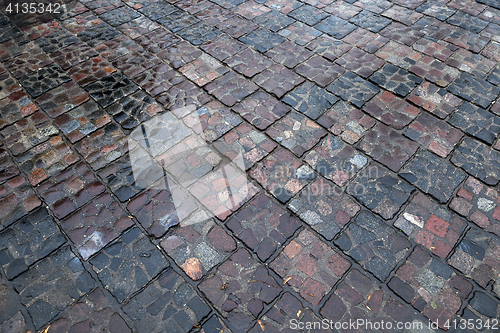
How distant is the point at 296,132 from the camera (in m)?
4.01

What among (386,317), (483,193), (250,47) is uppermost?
(250,47)

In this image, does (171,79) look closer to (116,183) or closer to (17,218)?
(116,183)

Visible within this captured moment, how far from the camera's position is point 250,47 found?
5.07m

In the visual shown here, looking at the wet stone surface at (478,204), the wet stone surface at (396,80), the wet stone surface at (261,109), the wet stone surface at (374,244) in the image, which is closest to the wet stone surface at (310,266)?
the wet stone surface at (374,244)

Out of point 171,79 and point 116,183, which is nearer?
point 116,183

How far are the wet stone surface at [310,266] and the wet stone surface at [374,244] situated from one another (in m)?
0.15

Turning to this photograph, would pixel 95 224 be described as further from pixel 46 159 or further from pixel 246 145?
pixel 246 145

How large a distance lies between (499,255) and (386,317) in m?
1.26

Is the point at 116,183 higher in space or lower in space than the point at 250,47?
lower

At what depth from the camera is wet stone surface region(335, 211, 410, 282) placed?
303 cm

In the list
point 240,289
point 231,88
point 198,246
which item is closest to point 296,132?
point 231,88

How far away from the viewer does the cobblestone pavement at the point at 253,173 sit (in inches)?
113

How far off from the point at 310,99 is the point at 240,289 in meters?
2.54

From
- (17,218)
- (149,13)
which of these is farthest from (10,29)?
(17,218)
